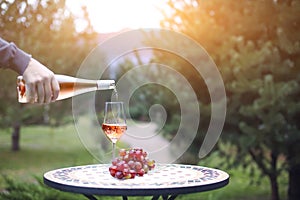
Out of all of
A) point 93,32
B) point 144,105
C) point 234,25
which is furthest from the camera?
point 93,32

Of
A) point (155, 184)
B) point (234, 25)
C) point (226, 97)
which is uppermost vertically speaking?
point (234, 25)

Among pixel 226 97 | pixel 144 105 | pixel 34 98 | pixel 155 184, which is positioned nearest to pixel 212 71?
pixel 226 97

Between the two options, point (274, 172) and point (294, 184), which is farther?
point (294, 184)

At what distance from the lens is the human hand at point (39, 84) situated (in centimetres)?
122

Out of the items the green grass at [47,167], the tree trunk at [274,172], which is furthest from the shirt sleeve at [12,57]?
the tree trunk at [274,172]

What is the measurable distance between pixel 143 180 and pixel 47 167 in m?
6.45

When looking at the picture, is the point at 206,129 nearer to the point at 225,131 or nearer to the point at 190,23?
the point at 225,131

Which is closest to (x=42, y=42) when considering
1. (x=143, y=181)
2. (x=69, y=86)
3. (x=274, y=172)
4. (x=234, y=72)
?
(x=234, y=72)

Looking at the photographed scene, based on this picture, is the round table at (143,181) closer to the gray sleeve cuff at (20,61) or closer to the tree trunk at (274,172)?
the gray sleeve cuff at (20,61)

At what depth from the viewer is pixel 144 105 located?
5.04 metres

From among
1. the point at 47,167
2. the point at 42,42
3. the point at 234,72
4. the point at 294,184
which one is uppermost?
the point at 42,42

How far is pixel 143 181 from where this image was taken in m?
2.04

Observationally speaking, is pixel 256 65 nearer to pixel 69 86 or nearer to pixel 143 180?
pixel 143 180

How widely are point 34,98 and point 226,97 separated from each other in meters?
3.20
